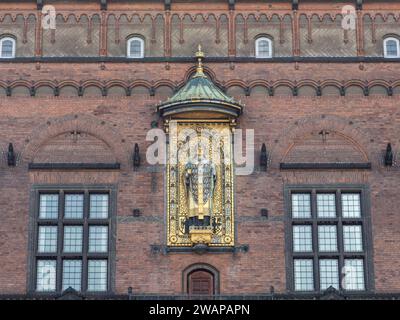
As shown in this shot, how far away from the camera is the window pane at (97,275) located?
109 ft

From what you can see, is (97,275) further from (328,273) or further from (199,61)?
(199,61)

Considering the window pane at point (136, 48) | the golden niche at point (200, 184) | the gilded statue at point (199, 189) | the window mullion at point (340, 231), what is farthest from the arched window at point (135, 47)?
the window mullion at point (340, 231)

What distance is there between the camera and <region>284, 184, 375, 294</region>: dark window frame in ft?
109

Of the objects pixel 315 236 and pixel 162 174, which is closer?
pixel 315 236

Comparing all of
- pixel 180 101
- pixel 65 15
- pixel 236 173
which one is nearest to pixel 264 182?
pixel 236 173

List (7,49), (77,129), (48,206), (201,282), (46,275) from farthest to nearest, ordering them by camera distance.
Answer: (7,49)
(77,129)
(48,206)
(46,275)
(201,282)

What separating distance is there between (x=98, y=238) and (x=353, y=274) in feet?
24.9

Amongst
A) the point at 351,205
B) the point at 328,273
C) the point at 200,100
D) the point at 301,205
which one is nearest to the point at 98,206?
the point at 200,100

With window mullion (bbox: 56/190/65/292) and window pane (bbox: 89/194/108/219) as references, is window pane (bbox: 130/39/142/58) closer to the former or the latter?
window pane (bbox: 89/194/108/219)

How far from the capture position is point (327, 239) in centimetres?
3378

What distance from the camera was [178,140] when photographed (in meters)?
34.3

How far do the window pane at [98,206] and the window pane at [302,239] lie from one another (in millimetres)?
5652
